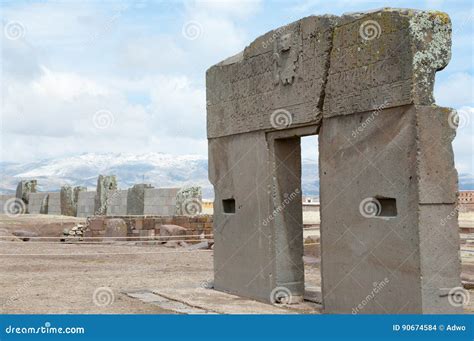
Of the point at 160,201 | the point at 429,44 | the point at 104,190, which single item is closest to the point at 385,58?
the point at 429,44

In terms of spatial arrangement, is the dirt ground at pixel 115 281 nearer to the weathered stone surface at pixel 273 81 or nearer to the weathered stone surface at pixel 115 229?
the weathered stone surface at pixel 115 229

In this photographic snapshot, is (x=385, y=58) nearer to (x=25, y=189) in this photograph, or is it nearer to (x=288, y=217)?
(x=288, y=217)

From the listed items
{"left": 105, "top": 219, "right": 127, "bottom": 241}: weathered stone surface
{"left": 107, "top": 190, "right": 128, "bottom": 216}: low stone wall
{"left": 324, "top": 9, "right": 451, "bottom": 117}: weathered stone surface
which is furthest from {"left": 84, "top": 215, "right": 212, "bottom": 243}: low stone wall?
{"left": 324, "top": 9, "right": 451, "bottom": 117}: weathered stone surface

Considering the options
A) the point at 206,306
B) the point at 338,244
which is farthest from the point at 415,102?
the point at 206,306

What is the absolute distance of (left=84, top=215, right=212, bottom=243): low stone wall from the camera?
2098 centimetres

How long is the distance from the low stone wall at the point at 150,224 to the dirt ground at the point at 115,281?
6.46 feet

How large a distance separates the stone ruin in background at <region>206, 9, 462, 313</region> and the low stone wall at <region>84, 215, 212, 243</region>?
11.4 m

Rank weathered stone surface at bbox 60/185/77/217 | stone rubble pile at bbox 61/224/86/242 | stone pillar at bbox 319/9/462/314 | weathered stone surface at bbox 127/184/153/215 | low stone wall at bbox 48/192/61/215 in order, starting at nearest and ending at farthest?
stone pillar at bbox 319/9/462/314
stone rubble pile at bbox 61/224/86/242
weathered stone surface at bbox 127/184/153/215
weathered stone surface at bbox 60/185/77/217
low stone wall at bbox 48/192/61/215

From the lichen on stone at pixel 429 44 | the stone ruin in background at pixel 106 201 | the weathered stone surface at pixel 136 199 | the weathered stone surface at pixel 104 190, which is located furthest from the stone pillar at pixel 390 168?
the weathered stone surface at pixel 104 190

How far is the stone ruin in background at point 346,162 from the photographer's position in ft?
21.0

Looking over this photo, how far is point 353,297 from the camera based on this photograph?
7.16 m

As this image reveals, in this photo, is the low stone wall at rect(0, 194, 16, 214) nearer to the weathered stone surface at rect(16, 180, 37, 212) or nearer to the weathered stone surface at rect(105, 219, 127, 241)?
the weathered stone surface at rect(16, 180, 37, 212)

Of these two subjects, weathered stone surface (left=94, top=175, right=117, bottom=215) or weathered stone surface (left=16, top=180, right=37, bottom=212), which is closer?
weathered stone surface (left=94, top=175, right=117, bottom=215)

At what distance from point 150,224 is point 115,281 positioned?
10.5 meters
